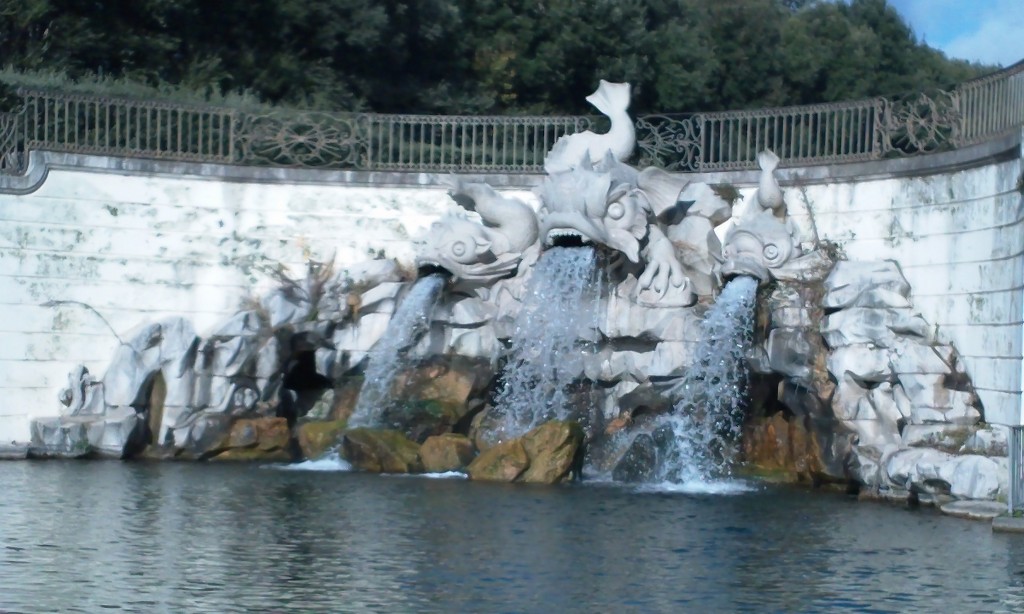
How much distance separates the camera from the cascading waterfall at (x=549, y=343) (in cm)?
1911

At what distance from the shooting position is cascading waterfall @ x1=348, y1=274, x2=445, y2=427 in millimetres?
19719

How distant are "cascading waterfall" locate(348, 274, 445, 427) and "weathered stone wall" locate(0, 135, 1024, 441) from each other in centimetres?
199

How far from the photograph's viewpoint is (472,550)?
12.6m

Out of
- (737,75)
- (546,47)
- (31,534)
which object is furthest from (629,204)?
(737,75)

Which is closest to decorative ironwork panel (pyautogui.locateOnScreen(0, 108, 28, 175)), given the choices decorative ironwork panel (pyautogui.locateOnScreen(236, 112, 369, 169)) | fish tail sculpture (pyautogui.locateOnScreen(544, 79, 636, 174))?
decorative ironwork panel (pyautogui.locateOnScreen(236, 112, 369, 169))

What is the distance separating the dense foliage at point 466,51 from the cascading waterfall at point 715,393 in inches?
371

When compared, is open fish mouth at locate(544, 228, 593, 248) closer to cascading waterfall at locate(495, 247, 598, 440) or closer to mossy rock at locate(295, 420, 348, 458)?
cascading waterfall at locate(495, 247, 598, 440)

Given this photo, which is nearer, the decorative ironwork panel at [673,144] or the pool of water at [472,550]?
the pool of water at [472,550]

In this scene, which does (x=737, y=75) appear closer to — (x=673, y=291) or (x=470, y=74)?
(x=470, y=74)

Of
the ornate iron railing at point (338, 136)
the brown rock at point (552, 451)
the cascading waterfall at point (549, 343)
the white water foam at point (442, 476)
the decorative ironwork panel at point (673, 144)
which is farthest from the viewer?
the decorative ironwork panel at point (673, 144)

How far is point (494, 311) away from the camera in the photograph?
19766 mm

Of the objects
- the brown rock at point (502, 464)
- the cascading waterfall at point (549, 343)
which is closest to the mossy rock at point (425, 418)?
the cascading waterfall at point (549, 343)

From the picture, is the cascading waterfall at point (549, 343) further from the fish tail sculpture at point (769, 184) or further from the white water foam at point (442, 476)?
the fish tail sculpture at point (769, 184)

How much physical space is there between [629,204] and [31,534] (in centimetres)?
874
